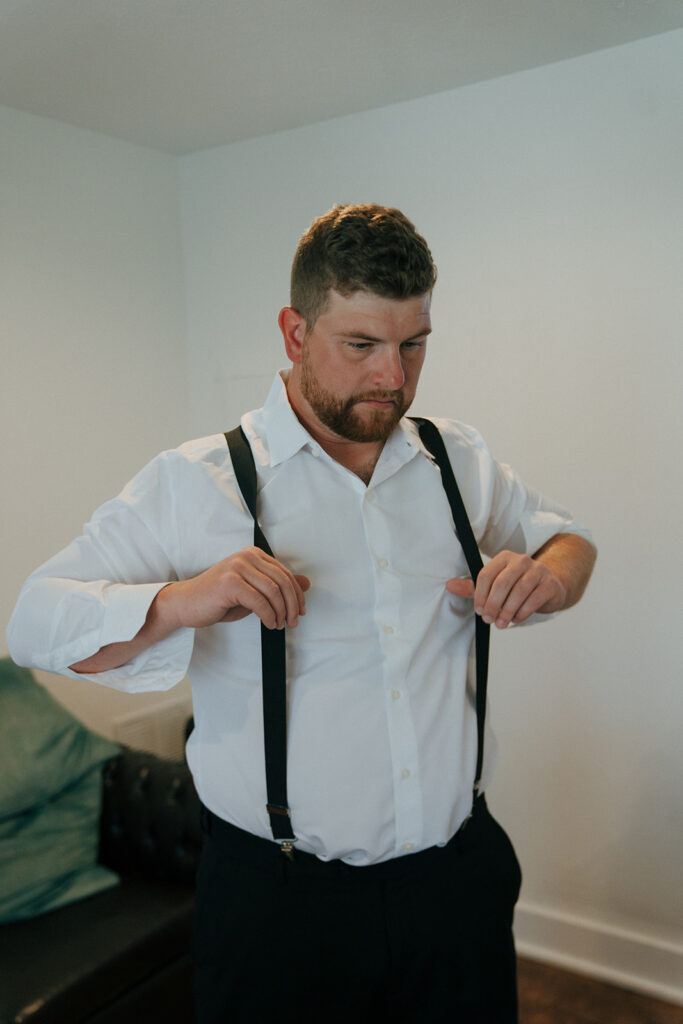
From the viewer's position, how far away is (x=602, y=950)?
2707 mm

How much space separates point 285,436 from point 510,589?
41 cm

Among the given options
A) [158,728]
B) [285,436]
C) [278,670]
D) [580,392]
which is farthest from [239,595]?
[158,728]

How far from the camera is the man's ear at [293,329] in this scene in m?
1.36

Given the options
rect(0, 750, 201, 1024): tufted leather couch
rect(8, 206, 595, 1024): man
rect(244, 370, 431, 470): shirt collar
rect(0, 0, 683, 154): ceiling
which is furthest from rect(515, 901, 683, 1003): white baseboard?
rect(0, 0, 683, 154): ceiling

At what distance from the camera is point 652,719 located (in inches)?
102

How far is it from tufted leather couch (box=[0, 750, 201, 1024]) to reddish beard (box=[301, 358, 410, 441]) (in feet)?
4.79

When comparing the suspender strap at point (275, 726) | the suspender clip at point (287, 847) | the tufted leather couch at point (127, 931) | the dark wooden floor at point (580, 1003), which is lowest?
the dark wooden floor at point (580, 1003)

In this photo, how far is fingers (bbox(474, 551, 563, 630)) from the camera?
4.12ft

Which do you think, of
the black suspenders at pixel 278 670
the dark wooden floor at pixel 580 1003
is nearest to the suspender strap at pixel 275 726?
the black suspenders at pixel 278 670

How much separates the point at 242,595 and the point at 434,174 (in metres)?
2.06

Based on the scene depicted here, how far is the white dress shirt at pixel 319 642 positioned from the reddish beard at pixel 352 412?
58 mm

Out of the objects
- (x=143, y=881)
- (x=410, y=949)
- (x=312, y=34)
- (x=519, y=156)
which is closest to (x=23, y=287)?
(x=312, y=34)

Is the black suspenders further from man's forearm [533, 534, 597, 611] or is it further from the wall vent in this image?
the wall vent

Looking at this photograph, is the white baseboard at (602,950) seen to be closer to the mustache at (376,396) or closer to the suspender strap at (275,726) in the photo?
the suspender strap at (275,726)
